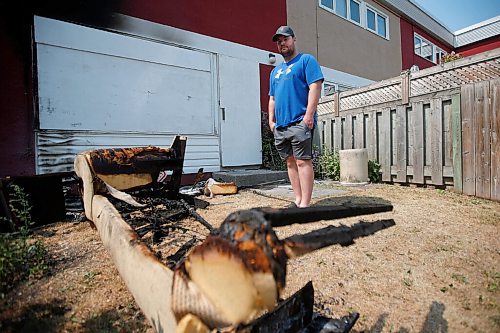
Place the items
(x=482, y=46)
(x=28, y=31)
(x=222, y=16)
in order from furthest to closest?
1. (x=482, y=46)
2. (x=222, y=16)
3. (x=28, y=31)

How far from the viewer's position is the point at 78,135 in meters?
4.73

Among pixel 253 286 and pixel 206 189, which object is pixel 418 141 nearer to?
pixel 206 189

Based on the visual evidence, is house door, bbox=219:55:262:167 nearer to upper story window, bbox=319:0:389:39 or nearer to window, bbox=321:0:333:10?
window, bbox=321:0:333:10

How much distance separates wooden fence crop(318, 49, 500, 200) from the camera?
3.83 metres

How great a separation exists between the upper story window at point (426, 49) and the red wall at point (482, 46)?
2.43 meters

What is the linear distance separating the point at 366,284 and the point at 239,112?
557 centimetres

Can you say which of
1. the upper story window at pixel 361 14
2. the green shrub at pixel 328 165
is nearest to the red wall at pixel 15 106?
the green shrub at pixel 328 165

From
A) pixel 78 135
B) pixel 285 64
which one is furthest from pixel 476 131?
pixel 78 135

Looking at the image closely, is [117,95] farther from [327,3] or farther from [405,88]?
[327,3]

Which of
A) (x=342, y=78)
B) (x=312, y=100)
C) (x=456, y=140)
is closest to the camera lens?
(x=312, y=100)

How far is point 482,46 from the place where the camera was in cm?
1571

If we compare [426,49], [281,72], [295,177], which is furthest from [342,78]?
[426,49]

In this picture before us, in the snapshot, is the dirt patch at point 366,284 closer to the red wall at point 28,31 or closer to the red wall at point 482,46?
the red wall at point 28,31

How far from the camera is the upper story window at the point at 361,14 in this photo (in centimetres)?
983
